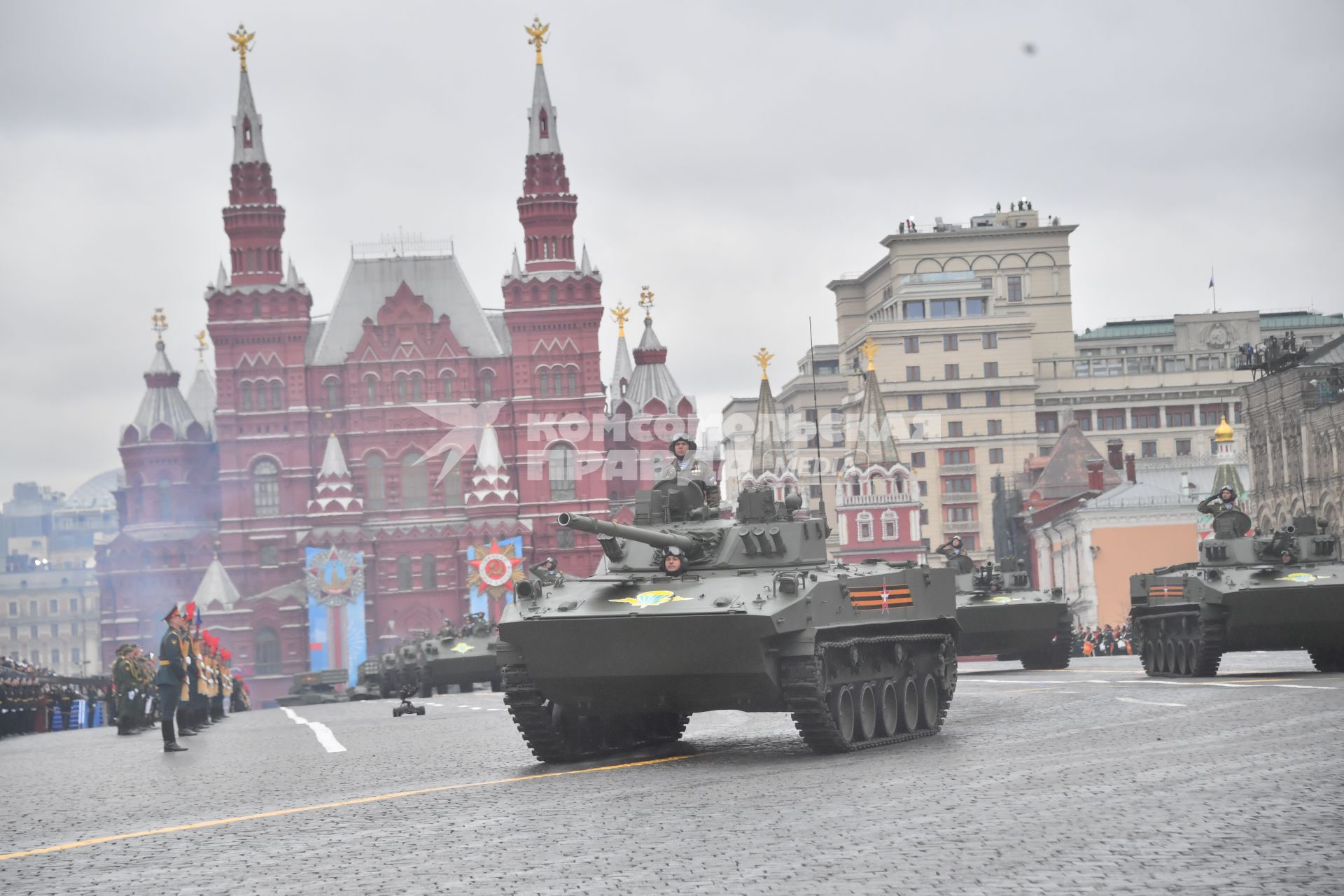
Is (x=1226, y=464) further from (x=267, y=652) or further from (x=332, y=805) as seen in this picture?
(x=332, y=805)

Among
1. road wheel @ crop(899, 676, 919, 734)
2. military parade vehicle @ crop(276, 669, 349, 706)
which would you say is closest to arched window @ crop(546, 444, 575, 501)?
military parade vehicle @ crop(276, 669, 349, 706)

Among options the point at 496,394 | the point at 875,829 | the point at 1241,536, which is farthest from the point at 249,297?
the point at 875,829

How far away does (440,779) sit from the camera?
50.8ft

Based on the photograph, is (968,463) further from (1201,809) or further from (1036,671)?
(1201,809)

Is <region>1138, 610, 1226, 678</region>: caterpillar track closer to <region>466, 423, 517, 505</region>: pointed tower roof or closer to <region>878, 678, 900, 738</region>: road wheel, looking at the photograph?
<region>878, 678, 900, 738</region>: road wheel

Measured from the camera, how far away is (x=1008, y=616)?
3384cm

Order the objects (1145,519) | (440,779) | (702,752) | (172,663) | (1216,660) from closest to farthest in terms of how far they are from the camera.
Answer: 1. (440,779)
2. (702,752)
3. (172,663)
4. (1216,660)
5. (1145,519)

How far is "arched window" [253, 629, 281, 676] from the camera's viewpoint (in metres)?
91.4

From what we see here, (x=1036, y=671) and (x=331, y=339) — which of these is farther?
(x=331, y=339)

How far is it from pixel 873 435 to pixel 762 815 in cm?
8480

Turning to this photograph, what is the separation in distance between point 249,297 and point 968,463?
4396cm

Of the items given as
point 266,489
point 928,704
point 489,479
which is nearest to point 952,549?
point 928,704

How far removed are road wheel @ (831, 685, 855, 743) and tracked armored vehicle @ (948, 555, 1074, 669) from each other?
16.8m

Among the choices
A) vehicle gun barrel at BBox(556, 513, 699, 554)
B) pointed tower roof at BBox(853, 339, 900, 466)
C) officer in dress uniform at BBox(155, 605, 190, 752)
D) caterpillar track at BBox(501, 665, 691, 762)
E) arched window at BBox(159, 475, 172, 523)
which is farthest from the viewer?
arched window at BBox(159, 475, 172, 523)
